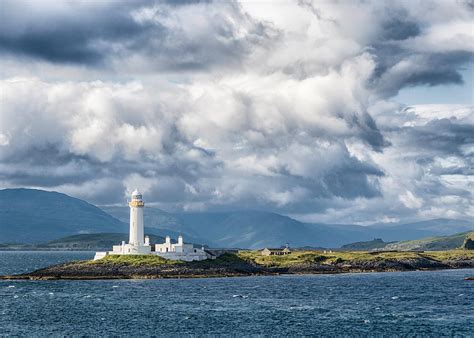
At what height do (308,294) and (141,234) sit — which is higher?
(141,234)

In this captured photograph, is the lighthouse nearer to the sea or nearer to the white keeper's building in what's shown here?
the white keeper's building

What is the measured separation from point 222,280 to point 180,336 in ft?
275

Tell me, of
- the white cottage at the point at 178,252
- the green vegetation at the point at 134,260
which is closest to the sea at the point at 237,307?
the green vegetation at the point at 134,260

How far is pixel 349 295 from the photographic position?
138 meters

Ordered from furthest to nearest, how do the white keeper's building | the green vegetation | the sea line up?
the white keeper's building → the green vegetation → the sea

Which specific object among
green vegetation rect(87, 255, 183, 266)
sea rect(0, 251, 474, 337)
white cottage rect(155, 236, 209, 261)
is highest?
white cottage rect(155, 236, 209, 261)

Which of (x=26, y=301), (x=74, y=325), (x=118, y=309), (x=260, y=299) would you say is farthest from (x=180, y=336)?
(x=26, y=301)

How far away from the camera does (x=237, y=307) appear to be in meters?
119

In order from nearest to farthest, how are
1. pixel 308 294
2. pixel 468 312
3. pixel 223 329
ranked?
1. pixel 223 329
2. pixel 468 312
3. pixel 308 294

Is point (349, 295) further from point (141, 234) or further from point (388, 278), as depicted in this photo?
point (141, 234)

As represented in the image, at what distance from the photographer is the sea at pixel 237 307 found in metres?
95.9

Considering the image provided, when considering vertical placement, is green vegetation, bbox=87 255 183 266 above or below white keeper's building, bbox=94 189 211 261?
below

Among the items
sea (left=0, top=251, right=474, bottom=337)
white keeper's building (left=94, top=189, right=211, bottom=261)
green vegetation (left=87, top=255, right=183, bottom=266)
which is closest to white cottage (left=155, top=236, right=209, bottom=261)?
white keeper's building (left=94, top=189, right=211, bottom=261)

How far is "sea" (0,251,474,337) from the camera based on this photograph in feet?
315
